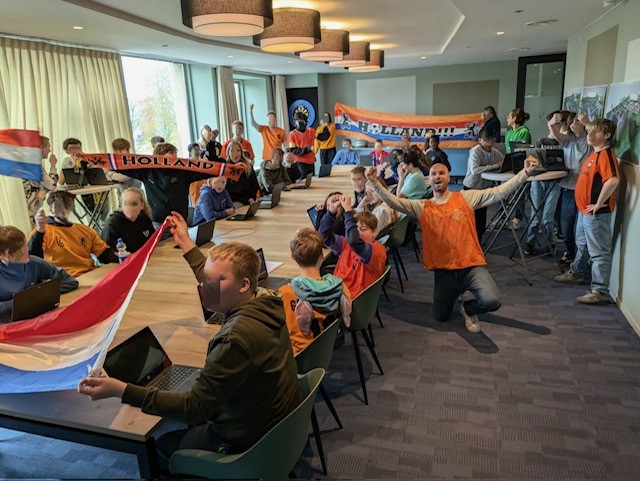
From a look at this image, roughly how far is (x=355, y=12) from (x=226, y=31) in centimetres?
249

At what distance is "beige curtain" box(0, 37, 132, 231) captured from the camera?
235 inches

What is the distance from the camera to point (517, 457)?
7.81 feet

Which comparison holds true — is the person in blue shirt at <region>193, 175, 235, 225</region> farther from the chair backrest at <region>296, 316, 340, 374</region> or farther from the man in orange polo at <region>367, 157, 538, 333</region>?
the chair backrest at <region>296, 316, 340, 374</region>

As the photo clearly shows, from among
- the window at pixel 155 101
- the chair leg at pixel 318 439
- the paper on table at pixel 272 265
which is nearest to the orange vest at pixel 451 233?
the paper on table at pixel 272 265

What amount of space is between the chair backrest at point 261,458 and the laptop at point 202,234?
6.68ft

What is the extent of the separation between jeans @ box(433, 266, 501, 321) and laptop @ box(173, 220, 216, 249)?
6.04 feet

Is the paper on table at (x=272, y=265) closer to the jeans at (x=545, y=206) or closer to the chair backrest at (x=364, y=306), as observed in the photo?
the chair backrest at (x=364, y=306)

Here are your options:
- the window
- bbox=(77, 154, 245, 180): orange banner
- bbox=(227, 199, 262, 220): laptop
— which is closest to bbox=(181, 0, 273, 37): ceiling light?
bbox=(77, 154, 245, 180): orange banner

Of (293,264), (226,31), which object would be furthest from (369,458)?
(226,31)

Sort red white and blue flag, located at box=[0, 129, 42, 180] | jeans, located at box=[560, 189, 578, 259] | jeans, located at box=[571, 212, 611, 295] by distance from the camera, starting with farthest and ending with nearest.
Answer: jeans, located at box=[560, 189, 578, 259]
jeans, located at box=[571, 212, 611, 295]
red white and blue flag, located at box=[0, 129, 42, 180]

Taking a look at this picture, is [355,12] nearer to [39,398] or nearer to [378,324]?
[378,324]

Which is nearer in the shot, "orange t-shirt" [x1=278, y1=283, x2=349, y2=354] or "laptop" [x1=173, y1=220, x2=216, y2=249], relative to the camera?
"orange t-shirt" [x1=278, y1=283, x2=349, y2=354]

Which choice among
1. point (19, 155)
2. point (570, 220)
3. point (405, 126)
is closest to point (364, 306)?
point (19, 155)

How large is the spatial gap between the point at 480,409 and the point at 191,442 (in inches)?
69.7
